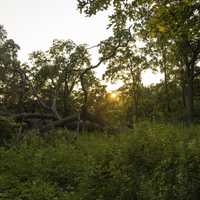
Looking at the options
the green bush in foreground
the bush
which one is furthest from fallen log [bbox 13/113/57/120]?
the green bush in foreground

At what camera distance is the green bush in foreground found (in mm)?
8297

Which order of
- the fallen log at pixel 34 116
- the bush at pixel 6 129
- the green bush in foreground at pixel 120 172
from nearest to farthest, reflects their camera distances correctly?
the green bush in foreground at pixel 120 172 < the bush at pixel 6 129 < the fallen log at pixel 34 116

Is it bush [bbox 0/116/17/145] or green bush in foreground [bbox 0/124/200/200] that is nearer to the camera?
green bush in foreground [bbox 0/124/200/200]

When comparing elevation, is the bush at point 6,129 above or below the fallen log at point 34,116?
below

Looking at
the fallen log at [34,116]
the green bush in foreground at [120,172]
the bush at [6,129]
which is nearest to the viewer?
the green bush in foreground at [120,172]

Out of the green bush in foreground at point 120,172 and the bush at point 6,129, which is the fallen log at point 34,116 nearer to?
the bush at point 6,129

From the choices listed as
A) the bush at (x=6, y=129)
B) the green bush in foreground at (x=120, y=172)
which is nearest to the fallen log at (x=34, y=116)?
the bush at (x=6, y=129)

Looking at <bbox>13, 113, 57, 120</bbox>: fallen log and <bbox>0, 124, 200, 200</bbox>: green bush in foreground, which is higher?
<bbox>13, 113, 57, 120</bbox>: fallen log

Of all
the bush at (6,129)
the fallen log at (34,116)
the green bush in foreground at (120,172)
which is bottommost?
the green bush in foreground at (120,172)

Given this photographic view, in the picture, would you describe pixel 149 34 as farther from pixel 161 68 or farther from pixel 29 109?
pixel 161 68

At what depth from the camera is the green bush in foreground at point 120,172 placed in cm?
830

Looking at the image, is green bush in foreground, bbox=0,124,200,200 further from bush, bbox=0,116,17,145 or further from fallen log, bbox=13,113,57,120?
fallen log, bbox=13,113,57,120

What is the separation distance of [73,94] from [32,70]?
192 inches

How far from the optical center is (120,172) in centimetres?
911
